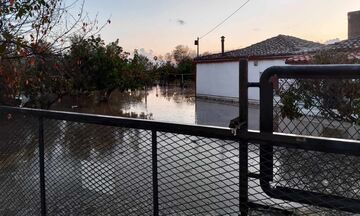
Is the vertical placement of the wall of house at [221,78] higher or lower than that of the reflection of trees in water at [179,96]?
higher

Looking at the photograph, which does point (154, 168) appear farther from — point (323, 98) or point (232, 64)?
point (232, 64)

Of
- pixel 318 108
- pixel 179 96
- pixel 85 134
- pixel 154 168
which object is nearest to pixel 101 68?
pixel 179 96

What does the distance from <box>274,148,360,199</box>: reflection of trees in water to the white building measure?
16.1 metres

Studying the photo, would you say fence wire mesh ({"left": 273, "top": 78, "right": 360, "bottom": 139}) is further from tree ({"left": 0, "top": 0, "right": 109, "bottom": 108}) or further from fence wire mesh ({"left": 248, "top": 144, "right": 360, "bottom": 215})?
tree ({"left": 0, "top": 0, "right": 109, "bottom": 108})

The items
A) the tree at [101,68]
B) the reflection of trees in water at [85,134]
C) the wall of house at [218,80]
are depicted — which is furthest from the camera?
the wall of house at [218,80]

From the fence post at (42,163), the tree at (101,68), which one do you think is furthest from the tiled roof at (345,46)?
the tree at (101,68)

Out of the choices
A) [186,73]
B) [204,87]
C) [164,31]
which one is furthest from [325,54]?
[186,73]

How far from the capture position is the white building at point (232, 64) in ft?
59.5

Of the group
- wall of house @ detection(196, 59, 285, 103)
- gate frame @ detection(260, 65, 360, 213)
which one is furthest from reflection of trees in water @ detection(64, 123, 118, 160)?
wall of house @ detection(196, 59, 285, 103)

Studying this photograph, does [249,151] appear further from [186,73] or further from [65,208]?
[186,73]

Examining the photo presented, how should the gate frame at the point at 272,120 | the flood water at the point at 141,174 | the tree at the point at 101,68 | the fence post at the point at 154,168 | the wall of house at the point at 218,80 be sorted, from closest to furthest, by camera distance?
the gate frame at the point at 272,120 < the flood water at the point at 141,174 < the fence post at the point at 154,168 < the tree at the point at 101,68 < the wall of house at the point at 218,80

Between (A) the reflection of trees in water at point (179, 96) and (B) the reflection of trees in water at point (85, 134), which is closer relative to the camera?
(B) the reflection of trees in water at point (85, 134)

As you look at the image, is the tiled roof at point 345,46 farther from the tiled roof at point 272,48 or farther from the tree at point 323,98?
the tree at point 323,98

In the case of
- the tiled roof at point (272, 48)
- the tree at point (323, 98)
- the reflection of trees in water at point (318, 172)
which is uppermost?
the tiled roof at point (272, 48)
